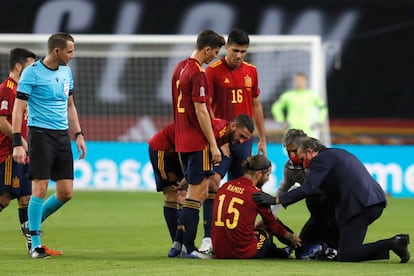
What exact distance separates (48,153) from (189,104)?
127cm

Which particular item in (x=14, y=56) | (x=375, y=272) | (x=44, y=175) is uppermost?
(x=14, y=56)

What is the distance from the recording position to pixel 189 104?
10.1 m

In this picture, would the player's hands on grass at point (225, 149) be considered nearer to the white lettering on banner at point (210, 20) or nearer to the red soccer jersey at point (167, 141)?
the red soccer jersey at point (167, 141)

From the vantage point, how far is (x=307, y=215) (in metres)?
15.4

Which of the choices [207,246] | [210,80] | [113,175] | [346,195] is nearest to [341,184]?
[346,195]

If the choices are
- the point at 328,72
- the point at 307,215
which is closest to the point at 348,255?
the point at 307,215

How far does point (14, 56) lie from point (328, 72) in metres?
16.2

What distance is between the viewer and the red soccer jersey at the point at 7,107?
1093 centimetres

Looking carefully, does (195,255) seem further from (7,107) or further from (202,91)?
(7,107)

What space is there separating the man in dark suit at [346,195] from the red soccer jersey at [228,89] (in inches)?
62.6

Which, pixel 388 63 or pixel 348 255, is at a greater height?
pixel 388 63

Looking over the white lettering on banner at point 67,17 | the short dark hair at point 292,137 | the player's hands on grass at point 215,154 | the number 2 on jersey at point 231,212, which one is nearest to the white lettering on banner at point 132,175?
the white lettering on banner at point 67,17

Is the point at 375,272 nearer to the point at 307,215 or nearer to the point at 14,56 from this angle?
the point at 14,56

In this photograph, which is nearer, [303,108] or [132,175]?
[132,175]
